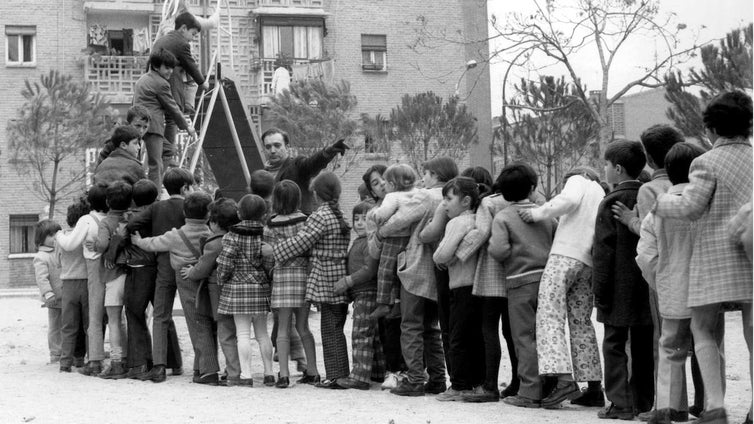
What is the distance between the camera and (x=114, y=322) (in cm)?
1118

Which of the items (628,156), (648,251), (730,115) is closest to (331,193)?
(628,156)

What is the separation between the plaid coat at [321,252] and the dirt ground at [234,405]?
31.9 inches

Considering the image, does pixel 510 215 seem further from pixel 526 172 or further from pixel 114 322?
pixel 114 322

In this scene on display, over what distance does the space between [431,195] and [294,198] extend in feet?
4.42

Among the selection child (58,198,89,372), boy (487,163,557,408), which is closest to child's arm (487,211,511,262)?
boy (487,163,557,408)

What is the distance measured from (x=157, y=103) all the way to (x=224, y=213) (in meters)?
3.03

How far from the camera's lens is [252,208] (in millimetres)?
10219

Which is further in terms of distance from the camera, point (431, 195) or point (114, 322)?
point (114, 322)

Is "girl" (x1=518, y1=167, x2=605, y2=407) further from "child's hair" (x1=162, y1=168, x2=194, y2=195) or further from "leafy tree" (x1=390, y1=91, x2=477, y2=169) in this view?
"leafy tree" (x1=390, y1=91, x2=477, y2=169)

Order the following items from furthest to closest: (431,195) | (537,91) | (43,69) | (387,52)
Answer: (387,52) → (43,69) → (537,91) → (431,195)

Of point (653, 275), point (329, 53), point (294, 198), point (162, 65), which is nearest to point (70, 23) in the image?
point (329, 53)

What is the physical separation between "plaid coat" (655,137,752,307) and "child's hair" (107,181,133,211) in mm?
5992

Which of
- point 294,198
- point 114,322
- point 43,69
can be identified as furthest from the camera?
point 43,69

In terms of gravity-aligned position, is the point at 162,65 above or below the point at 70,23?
below
